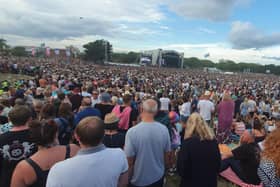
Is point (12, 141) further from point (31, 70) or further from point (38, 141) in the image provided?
point (31, 70)

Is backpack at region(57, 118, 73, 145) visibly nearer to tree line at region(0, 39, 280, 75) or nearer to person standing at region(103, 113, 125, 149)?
person standing at region(103, 113, 125, 149)

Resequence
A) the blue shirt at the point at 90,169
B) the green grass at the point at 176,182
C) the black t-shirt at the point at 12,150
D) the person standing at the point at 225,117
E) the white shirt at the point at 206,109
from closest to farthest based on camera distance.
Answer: the blue shirt at the point at 90,169
the black t-shirt at the point at 12,150
the green grass at the point at 176,182
the white shirt at the point at 206,109
the person standing at the point at 225,117

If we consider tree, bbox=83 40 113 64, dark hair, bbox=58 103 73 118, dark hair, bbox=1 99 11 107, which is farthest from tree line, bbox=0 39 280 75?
dark hair, bbox=58 103 73 118

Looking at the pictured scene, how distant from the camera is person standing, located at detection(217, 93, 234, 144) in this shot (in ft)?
23.2

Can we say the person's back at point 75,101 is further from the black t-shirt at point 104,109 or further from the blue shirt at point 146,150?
the blue shirt at point 146,150

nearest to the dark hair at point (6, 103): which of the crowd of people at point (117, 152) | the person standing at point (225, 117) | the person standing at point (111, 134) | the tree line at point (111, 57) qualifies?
the crowd of people at point (117, 152)

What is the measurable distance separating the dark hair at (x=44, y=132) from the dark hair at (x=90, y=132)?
0.48 m

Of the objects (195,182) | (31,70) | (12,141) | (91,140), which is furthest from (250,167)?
(31,70)

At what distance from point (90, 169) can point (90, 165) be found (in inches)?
1.0

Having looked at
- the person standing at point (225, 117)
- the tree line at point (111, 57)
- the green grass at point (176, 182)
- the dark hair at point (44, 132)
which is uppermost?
the tree line at point (111, 57)

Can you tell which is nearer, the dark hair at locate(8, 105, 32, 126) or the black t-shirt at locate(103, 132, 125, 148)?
the dark hair at locate(8, 105, 32, 126)

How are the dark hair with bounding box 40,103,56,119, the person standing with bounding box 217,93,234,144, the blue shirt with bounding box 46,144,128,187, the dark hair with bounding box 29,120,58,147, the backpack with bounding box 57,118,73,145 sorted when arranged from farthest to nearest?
the person standing with bounding box 217,93,234,144 → the dark hair with bounding box 40,103,56,119 → the backpack with bounding box 57,118,73,145 → the dark hair with bounding box 29,120,58,147 → the blue shirt with bounding box 46,144,128,187

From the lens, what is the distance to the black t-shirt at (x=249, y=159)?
3.02 m

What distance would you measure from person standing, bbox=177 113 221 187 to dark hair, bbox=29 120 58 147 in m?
1.36
